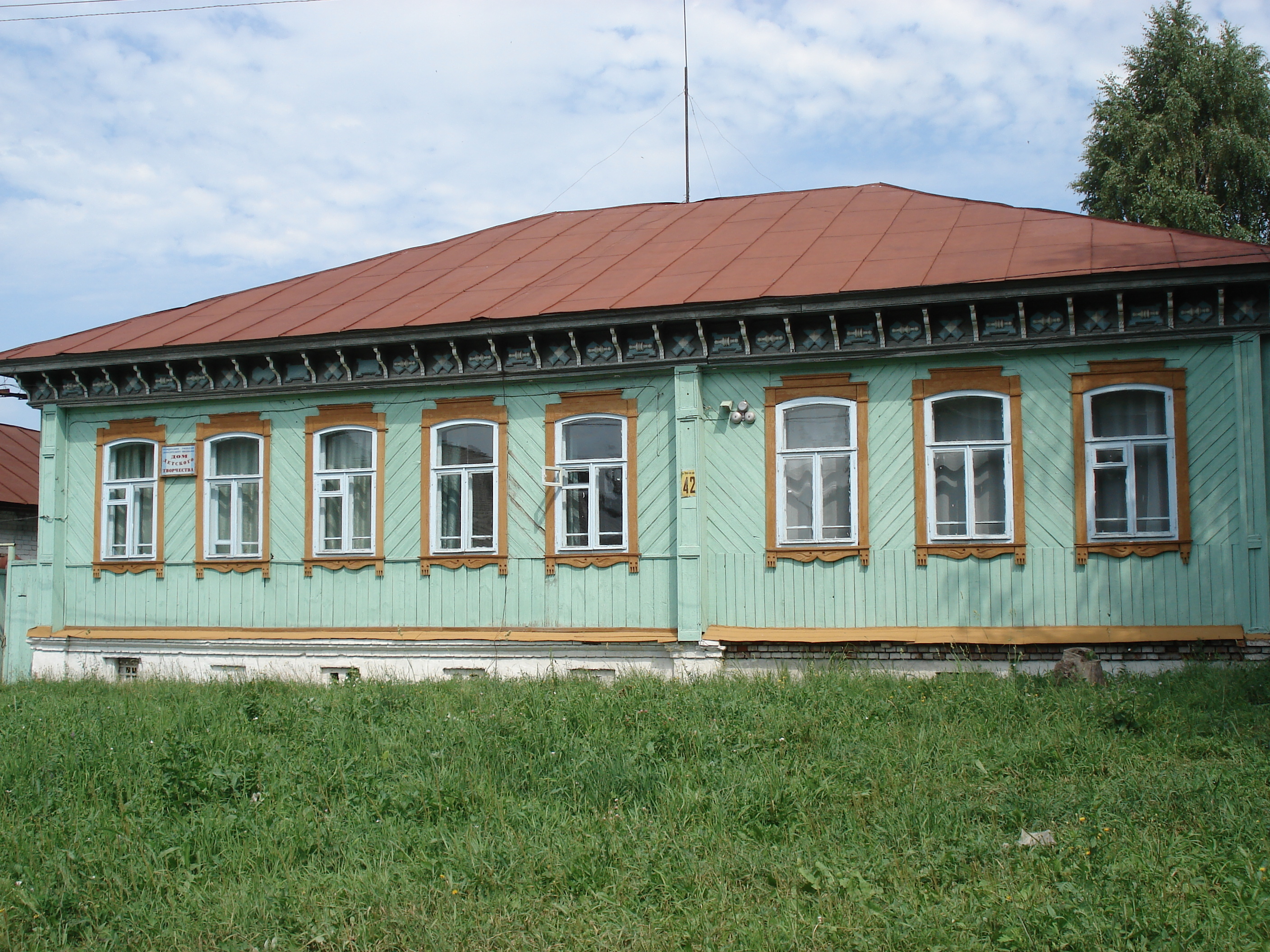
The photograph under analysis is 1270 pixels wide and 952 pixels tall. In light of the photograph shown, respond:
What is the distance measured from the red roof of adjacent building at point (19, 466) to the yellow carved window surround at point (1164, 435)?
691 inches

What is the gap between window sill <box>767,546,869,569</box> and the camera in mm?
11250

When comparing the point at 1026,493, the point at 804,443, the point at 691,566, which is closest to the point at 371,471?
the point at 691,566

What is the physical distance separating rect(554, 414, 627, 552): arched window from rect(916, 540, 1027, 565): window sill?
11.0 ft

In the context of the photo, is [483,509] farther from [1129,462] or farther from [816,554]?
[1129,462]

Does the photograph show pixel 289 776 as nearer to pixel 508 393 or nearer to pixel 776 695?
pixel 776 695

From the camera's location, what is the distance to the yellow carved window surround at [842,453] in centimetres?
1130

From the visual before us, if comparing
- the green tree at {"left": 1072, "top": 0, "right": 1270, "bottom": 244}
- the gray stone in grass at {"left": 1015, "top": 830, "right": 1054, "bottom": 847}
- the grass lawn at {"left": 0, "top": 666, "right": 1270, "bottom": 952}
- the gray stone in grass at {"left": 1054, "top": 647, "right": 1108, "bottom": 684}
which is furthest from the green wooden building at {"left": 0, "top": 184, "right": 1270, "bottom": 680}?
the green tree at {"left": 1072, "top": 0, "right": 1270, "bottom": 244}

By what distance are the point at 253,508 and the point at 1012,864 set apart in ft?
35.3

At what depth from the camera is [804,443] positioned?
11656 mm

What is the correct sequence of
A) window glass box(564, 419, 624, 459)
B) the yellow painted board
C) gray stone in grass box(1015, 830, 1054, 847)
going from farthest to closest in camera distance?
1. window glass box(564, 419, 624, 459)
2. the yellow painted board
3. gray stone in grass box(1015, 830, 1054, 847)

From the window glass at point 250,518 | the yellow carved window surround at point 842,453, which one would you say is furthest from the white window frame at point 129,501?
the yellow carved window surround at point 842,453

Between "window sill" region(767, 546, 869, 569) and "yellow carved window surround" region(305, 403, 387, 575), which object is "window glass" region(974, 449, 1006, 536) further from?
"yellow carved window surround" region(305, 403, 387, 575)

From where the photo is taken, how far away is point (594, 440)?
40.5 ft

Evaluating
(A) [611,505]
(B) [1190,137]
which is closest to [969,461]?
(A) [611,505]
